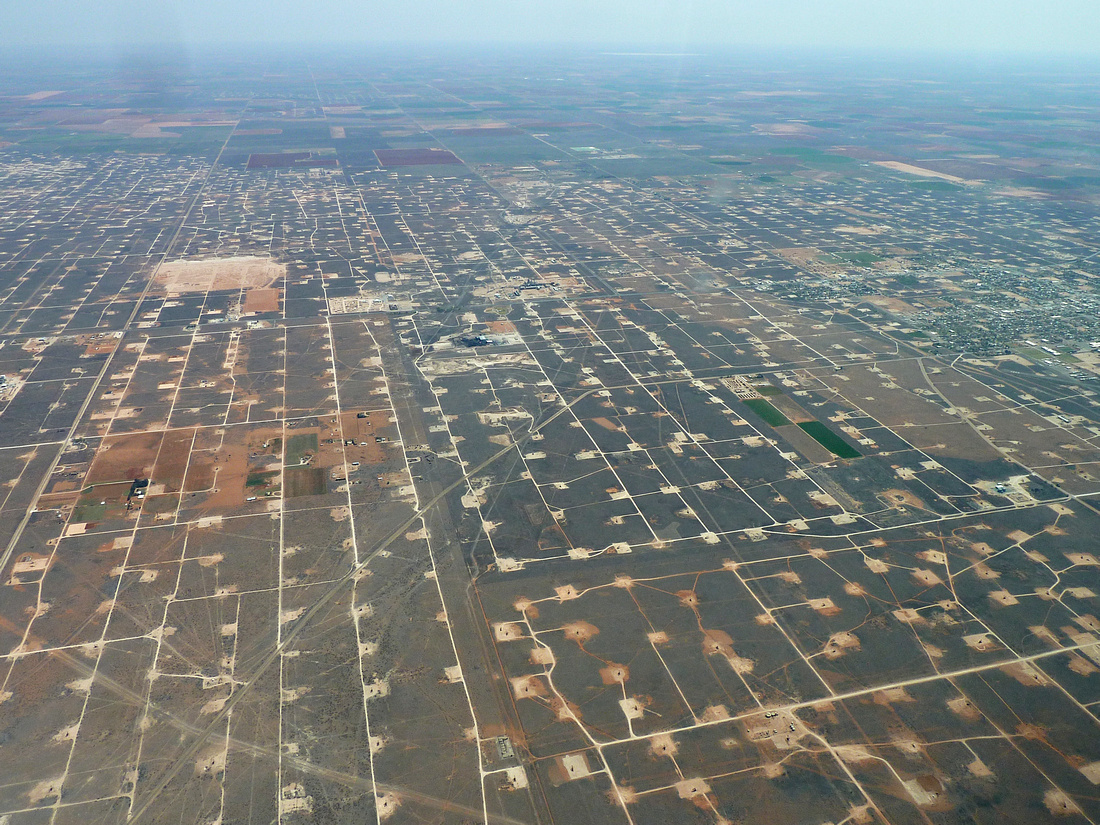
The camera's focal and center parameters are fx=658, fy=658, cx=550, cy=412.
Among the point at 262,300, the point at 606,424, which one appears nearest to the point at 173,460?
the point at 606,424

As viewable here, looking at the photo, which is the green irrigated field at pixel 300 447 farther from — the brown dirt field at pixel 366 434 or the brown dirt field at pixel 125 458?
the brown dirt field at pixel 125 458

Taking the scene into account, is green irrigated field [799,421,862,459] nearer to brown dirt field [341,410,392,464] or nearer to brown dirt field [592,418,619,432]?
brown dirt field [592,418,619,432]

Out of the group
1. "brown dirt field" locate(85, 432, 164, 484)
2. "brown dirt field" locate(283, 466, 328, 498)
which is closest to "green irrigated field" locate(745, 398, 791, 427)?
"brown dirt field" locate(283, 466, 328, 498)

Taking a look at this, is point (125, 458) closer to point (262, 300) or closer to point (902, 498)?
point (262, 300)

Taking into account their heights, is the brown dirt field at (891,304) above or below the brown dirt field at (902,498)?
above

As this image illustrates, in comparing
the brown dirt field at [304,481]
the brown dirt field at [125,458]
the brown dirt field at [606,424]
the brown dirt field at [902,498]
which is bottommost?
the brown dirt field at [902,498]

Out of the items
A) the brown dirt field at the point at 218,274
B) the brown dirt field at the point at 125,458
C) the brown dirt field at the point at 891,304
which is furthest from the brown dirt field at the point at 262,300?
the brown dirt field at the point at 891,304

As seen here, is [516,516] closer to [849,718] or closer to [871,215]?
[849,718]
